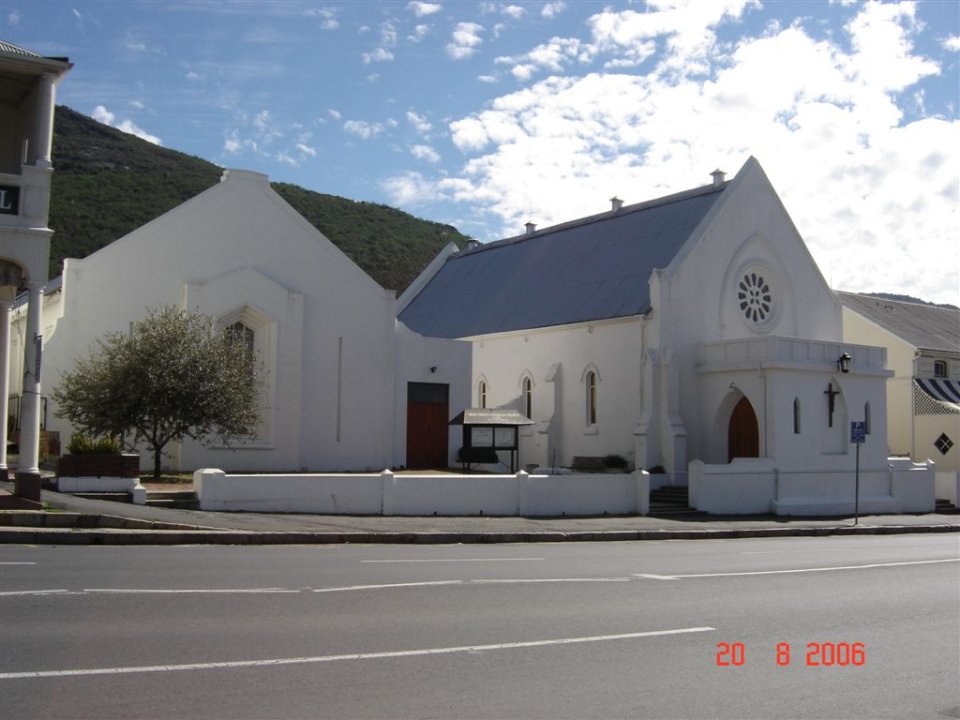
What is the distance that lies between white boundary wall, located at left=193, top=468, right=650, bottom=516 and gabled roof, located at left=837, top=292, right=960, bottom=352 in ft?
70.8

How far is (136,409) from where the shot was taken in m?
21.2

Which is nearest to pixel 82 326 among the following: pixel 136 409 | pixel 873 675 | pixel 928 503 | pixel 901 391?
pixel 136 409

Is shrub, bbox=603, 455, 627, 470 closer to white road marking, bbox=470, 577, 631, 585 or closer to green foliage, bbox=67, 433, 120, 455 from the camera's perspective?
green foliage, bbox=67, 433, 120, 455

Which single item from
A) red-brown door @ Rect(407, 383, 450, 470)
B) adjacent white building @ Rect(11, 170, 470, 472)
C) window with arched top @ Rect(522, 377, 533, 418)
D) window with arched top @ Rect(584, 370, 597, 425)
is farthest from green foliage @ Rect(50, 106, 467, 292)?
red-brown door @ Rect(407, 383, 450, 470)

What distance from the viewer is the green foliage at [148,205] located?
61247 millimetres

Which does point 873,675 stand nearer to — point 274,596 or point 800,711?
point 800,711

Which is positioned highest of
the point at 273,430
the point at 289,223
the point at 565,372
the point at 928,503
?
the point at 289,223

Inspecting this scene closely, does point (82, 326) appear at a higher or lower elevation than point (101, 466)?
higher

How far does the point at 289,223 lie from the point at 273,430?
5.75m

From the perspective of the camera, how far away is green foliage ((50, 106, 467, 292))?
6125cm

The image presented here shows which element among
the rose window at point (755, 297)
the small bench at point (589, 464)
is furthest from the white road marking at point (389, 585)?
the rose window at point (755, 297)

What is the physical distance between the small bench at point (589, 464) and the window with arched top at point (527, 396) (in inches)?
184

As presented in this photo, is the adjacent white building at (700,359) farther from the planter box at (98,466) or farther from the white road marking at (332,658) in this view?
the white road marking at (332,658)

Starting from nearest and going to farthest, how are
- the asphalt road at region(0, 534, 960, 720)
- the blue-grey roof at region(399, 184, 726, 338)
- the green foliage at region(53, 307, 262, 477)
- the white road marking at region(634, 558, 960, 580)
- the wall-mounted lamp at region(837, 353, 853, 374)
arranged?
the asphalt road at region(0, 534, 960, 720) < the white road marking at region(634, 558, 960, 580) < the green foliage at region(53, 307, 262, 477) < the wall-mounted lamp at region(837, 353, 853, 374) < the blue-grey roof at region(399, 184, 726, 338)
